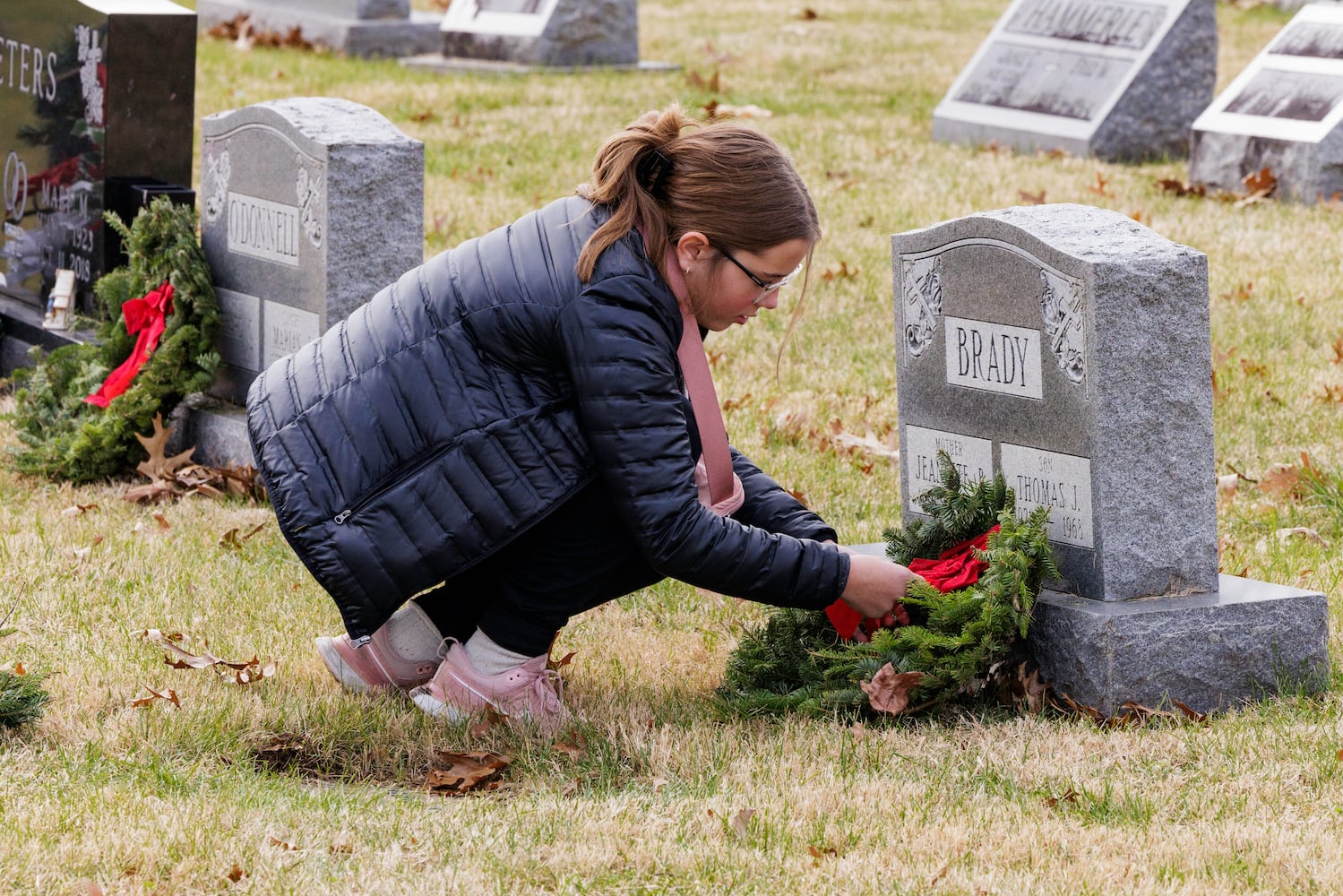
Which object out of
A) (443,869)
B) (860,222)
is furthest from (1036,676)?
(860,222)

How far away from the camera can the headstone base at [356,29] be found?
1452cm

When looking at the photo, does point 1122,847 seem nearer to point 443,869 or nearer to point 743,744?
point 743,744

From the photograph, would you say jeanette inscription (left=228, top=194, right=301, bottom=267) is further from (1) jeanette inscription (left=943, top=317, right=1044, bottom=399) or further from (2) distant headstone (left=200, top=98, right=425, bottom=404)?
(1) jeanette inscription (left=943, top=317, right=1044, bottom=399)

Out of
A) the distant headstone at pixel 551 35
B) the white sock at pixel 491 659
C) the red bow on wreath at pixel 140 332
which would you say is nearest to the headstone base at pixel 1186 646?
the white sock at pixel 491 659

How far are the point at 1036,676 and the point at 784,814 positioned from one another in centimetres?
95

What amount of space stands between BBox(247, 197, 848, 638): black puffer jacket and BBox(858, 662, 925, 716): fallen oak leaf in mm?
246

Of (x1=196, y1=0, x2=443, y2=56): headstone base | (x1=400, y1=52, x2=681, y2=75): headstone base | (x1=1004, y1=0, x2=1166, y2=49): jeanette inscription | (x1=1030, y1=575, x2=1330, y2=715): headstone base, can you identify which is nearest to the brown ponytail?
(x1=1030, y1=575, x2=1330, y2=715): headstone base

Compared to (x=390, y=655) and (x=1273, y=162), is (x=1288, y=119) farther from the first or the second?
(x=390, y=655)

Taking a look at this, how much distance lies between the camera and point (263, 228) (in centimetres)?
538

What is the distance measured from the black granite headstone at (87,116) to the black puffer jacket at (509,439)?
2.91 m

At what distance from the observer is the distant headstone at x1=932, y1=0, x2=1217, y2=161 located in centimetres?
1008

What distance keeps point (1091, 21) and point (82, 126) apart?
6.74 meters

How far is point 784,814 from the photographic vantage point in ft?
9.45

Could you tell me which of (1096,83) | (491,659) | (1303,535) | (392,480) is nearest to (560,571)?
(491,659)
